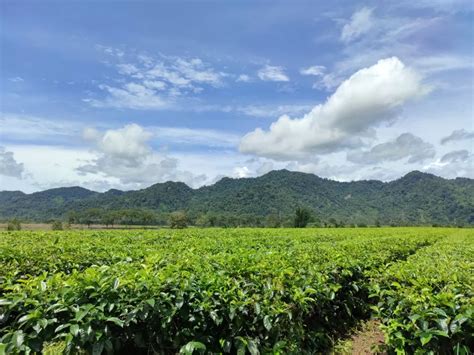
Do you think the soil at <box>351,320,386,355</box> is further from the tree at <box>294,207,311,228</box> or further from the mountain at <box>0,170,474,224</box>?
the mountain at <box>0,170,474,224</box>

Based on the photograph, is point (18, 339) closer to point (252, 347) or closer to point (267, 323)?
point (252, 347)

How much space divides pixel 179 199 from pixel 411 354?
18534 centimetres

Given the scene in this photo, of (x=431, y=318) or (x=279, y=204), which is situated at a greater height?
(x=279, y=204)

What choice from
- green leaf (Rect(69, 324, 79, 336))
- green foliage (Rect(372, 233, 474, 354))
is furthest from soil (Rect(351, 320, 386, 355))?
green leaf (Rect(69, 324, 79, 336))

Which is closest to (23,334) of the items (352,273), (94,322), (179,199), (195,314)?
(94,322)

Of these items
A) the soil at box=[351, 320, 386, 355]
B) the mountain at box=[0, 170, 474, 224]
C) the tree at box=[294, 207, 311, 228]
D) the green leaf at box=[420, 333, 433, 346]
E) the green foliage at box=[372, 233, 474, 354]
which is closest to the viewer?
the green leaf at box=[420, 333, 433, 346]

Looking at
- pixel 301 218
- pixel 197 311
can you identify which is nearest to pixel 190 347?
pixel 197 311

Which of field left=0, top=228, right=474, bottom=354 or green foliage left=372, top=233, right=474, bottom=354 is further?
green foliage left=372, top=233, right=474, bottom=354

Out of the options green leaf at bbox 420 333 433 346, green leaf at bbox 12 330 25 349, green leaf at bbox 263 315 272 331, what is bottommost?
green leaf at bbox 420 333 433 346

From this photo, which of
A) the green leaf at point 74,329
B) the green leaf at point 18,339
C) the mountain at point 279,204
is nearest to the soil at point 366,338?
the green leaf at point 74,329

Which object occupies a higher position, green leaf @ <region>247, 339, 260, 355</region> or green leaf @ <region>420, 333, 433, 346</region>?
green leaf @ <region>420, 333, 433, 346</region>

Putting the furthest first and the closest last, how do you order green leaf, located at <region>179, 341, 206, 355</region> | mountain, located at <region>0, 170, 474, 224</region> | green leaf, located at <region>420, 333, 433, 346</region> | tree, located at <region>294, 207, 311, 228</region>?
mountain, located at <region>0, 170, 474, 224</region> < tree, located at <region>294, 207, 311, 228</region> < green leaf, located at <region>420, 333, 433, 346</region> < green leaf, located at <region>179, 341, 206, 355</region>

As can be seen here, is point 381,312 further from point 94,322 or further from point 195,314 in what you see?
point 94,322

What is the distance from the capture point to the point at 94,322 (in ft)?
9.38
